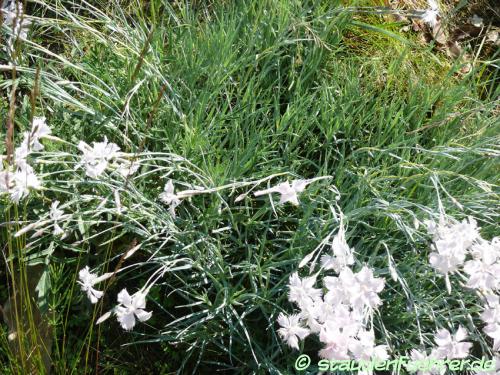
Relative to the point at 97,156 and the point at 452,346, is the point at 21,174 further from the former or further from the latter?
the point at 452,346

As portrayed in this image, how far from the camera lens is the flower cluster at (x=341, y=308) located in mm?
1278

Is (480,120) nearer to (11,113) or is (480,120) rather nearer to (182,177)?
(182,177)

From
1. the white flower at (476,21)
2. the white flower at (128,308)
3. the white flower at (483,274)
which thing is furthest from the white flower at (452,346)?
the white flower at (476,21)

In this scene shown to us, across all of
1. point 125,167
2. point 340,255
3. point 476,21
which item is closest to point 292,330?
point 340,255

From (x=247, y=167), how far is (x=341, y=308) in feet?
2.35

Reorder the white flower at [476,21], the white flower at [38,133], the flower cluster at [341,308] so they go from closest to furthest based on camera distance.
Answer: the flower cluster at [341,308], the white flower at [38,133], the white flower at [476,21]

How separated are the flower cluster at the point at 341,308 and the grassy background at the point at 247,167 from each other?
29 centimetres

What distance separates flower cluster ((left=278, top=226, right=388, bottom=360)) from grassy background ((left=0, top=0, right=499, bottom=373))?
11.3 inches

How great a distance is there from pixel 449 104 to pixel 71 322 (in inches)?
57.2

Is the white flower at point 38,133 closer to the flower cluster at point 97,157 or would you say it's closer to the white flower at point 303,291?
the flower cluster at point 97,157

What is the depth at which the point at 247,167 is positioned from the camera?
1.90m

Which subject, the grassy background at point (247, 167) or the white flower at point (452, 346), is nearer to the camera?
the white flower at point (452, 346)

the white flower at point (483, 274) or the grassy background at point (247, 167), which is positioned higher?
the white flower at point (483, 274)

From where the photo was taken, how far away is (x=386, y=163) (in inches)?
76.7
